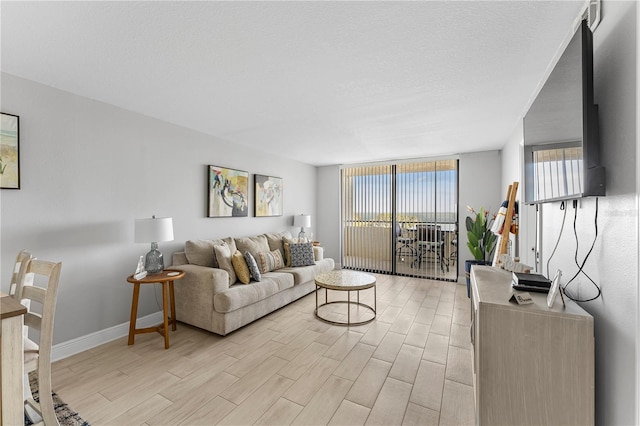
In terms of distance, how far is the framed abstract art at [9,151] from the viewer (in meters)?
2.13

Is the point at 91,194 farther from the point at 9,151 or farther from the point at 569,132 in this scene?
the point at 569,132

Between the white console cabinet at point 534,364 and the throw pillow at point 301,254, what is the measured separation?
311cm

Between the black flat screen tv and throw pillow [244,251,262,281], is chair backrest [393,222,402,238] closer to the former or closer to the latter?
throw pillow [244,251,262,281]

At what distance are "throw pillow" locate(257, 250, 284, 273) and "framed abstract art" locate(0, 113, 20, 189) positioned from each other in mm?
2435

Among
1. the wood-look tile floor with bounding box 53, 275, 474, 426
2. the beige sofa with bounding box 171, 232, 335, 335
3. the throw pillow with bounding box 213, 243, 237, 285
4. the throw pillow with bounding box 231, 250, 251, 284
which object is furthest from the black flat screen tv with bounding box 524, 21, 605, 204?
the throw pillow with bounding box 213, 243, 237, 285

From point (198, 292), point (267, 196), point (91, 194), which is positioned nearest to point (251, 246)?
point (198, 292)

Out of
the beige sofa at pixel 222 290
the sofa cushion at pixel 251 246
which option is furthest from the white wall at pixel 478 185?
the sofa cushion at pixel 251 246

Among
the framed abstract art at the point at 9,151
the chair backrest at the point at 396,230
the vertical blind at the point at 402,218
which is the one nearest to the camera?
the framed abstract art at the point at 9,151

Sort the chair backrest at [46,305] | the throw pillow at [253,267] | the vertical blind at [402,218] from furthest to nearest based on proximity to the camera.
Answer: the vertical blind at [402,218]
the throw pillow at [253,267]
the chair backrest at [46,305]

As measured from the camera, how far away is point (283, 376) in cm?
218

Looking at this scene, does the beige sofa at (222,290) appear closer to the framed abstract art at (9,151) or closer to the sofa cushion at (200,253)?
the sofa cushion at (200,253)

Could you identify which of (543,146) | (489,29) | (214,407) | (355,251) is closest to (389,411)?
(214,407)

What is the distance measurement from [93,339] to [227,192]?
2.25 metres

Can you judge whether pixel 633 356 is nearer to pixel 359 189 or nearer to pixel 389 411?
pixel 389 411
